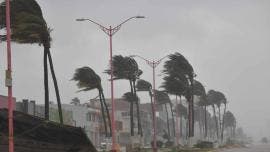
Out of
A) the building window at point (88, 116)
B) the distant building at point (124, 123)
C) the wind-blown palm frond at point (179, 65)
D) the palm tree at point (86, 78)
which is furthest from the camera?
the distant building at point (124, 123)

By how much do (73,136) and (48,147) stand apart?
1692 millimetres

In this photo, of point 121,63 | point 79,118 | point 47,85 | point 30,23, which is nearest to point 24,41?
point 30,23

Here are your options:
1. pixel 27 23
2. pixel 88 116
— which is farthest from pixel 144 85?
pixel 27 23

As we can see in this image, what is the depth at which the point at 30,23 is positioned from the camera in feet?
148

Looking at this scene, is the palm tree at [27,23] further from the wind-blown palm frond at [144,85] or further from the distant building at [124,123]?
the distant building at [124,123]

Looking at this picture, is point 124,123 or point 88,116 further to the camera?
point 124,123

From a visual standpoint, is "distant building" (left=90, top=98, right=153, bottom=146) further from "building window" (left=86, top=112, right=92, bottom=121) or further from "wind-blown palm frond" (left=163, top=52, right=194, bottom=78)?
"wind-blown palm frond" (left=163, top=52, right=194, bottom=78)

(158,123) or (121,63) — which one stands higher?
(121,63)

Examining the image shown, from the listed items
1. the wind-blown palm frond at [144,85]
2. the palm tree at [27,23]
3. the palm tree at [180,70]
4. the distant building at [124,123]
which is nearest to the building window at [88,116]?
the distant building at [124,123]

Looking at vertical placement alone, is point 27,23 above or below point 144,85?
above

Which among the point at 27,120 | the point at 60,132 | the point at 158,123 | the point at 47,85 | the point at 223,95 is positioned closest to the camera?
the point at 27,120

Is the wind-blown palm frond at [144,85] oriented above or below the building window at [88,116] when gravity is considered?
above

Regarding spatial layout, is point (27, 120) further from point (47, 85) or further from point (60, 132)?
point (47, 85)

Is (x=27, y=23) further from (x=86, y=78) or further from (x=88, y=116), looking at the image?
(x=88, y=116)
